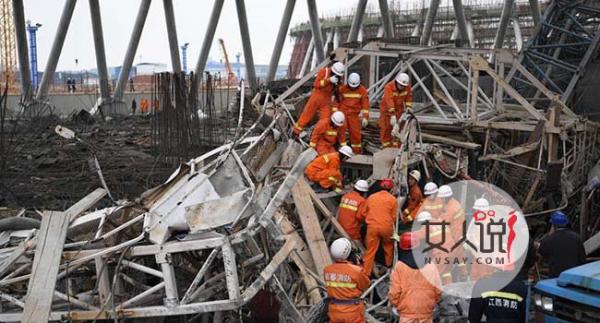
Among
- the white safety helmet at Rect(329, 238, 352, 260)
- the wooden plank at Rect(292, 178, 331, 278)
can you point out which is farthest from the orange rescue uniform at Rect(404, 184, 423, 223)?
the white safety helmet at Rect(329, 238, 352, 260)

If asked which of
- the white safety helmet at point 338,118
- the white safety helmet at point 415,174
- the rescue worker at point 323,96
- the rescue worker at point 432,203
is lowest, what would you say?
the rescue worker at point 432,203

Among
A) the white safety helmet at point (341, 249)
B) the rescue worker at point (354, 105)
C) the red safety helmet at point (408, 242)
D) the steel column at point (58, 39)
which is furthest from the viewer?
the steel column at point (58, 39)

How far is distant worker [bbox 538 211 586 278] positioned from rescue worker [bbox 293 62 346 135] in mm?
4593

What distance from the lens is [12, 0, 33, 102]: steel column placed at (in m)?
24.9

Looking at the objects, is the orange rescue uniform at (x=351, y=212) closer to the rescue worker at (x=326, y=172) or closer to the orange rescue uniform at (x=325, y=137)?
the rescue worker at (x=326, y=172)

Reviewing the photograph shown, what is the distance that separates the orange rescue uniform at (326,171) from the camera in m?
9.91

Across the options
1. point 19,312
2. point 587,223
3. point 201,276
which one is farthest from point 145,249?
point 587,223

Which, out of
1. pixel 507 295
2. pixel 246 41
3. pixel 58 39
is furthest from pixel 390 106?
pixel 58 39

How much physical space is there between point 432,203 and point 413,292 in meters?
2.42

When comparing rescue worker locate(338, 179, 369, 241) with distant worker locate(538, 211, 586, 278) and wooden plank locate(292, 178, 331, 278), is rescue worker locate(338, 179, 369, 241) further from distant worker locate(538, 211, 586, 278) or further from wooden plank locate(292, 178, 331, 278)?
distant worker locate(538, 211, 586, 278)

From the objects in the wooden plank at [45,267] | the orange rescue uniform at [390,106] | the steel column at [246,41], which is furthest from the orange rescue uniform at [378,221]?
→ the steel column at [246,41]

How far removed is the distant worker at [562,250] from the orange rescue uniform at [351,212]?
2.25 meters

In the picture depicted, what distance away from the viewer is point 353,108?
11.9 meters

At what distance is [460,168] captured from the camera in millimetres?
10773
